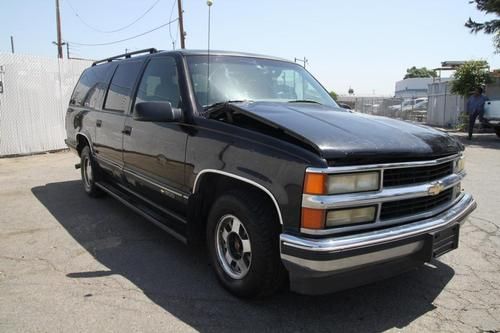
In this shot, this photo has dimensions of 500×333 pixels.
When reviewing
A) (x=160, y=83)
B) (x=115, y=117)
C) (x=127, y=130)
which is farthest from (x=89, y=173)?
(x=160, y=83)

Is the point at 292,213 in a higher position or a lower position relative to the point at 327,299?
higher

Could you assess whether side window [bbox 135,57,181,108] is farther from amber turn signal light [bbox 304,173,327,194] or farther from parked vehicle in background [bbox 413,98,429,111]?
parked vehicle in background [bbox 413,98,429,111]

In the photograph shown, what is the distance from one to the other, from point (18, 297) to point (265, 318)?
1.91 meters

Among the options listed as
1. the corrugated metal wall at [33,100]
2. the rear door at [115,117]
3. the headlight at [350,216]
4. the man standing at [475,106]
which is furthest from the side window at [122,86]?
the man standing at [475,106]

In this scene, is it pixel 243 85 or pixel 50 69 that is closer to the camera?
pixel 243 85

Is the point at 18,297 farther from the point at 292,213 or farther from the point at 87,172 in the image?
the point at 87,172

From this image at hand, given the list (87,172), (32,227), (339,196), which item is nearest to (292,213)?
(339,196)

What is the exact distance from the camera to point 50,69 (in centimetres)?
1109

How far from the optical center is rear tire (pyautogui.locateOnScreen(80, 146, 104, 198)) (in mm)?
5906

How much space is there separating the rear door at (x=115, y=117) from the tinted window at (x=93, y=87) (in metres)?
0.29

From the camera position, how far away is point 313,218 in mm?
2510

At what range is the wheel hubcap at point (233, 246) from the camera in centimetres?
311

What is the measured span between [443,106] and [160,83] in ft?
70.3

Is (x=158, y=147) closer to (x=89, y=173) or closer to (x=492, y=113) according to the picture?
(x=89, y=173)
